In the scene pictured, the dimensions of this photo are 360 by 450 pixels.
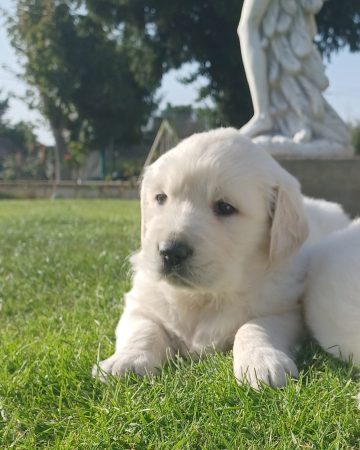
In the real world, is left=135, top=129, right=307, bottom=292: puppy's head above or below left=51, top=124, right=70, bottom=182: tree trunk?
below

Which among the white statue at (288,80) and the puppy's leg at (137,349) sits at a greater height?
the white statue at (288,80)

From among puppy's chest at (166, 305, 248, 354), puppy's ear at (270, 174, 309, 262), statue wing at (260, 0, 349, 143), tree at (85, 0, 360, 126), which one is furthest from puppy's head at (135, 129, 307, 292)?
tree at (85, 0, 360, 126)

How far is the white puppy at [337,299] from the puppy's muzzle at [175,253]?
67 cm

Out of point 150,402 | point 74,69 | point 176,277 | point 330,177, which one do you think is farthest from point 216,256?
point 74,69

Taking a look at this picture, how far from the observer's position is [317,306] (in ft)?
8.10

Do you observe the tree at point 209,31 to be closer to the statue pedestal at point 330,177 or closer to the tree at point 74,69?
the tree at point 74,69

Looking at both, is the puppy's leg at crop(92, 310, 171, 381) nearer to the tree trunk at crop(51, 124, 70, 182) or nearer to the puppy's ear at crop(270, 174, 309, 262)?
the puppy's ear at crop(270, 174, 309, 262)

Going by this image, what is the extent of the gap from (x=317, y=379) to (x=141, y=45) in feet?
76.6

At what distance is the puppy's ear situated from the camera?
2.55 metres

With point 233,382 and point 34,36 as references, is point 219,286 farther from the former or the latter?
point 34,36

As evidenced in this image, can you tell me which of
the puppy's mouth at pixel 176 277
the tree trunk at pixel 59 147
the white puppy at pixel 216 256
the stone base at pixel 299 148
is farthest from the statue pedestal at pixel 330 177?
the tree trunk at pixel 59 147

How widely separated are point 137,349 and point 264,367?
551mm

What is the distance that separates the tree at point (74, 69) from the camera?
29641mm

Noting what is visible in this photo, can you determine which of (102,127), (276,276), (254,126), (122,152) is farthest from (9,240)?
(122,152)
